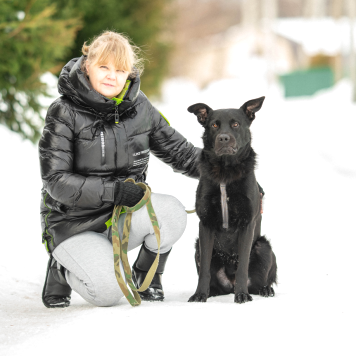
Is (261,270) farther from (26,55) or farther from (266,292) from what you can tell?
(26,55)

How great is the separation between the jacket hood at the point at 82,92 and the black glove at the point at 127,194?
0.46 m

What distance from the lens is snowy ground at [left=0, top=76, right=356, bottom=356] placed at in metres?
2.22

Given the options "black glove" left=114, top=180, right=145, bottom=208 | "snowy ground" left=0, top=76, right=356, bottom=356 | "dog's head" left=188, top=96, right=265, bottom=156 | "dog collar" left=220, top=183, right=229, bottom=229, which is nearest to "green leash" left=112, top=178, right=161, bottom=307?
"black glove" left=114, top=180, right=145, bottom=208

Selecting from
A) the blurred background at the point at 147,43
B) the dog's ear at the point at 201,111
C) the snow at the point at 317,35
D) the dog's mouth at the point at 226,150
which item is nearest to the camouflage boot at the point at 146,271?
the dog's mouth at the point at 226,150

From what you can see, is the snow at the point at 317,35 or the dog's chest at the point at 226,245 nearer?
the dog's chest at the point at 226,245

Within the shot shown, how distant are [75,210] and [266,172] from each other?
16.4 feet

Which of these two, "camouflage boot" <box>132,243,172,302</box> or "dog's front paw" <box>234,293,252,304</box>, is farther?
"camouflage boot" <box>132,243,172,302</box>

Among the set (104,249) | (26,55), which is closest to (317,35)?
(26,55)

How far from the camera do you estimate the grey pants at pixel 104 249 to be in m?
2.88

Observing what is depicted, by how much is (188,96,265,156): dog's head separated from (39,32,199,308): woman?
1.26ft

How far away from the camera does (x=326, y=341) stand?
2178 mm

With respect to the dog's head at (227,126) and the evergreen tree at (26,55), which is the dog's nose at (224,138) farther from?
the evergreen tree at (26,55)

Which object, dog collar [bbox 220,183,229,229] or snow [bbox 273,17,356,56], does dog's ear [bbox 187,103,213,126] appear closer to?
dog collar [bbox 220,183,229,229]

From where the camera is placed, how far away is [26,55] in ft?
22.6
